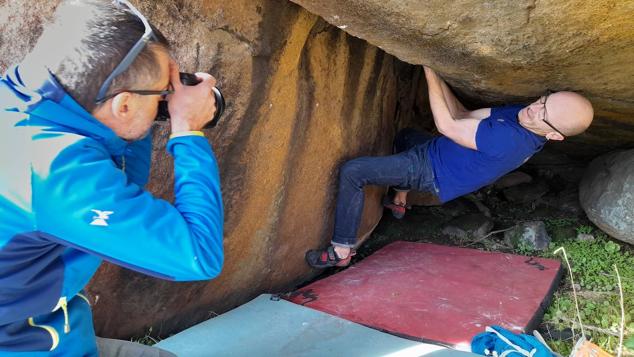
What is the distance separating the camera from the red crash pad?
123 inches

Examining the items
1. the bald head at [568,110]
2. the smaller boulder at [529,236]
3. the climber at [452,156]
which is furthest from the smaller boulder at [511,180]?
the bald head at [568,110]

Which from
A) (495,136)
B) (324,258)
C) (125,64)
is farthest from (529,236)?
Result: (125,64)

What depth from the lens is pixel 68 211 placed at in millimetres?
1304

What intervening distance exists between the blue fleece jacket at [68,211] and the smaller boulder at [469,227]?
3.51 meters

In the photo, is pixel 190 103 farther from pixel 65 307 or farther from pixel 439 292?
pixel 439 292

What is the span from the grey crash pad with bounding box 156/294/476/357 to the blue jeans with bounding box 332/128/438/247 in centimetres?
80

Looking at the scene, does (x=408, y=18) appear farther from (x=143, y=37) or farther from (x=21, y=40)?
(x=21, y=40)

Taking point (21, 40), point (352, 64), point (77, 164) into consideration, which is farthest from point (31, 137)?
point (352, 64)

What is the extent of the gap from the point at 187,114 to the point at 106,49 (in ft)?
1.02

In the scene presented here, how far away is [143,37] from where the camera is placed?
146 centimetres

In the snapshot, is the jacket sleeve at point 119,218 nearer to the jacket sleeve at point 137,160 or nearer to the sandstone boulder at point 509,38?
the jacket sleeve at point 137,160

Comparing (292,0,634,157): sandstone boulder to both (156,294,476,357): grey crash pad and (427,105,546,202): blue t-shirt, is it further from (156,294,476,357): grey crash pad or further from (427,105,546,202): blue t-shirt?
(156,294,476,357): grey crash pad

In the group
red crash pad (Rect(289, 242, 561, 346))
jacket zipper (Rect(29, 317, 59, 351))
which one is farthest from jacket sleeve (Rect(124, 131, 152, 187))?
red crash pad (Rect(289, 242, 561, 346))

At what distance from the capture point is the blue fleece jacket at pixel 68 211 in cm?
130
